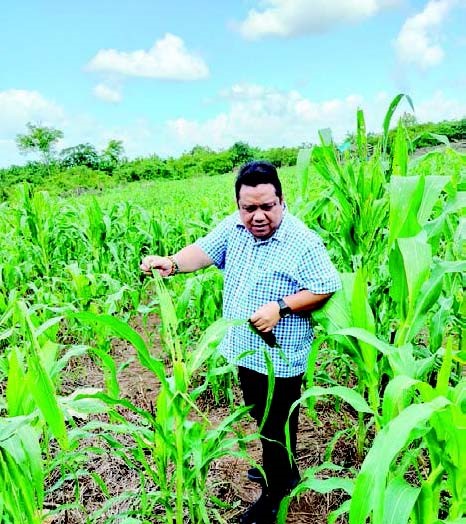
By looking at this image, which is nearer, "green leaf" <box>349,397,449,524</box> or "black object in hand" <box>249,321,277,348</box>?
"green leaf" <box>349,397,449,524</box>

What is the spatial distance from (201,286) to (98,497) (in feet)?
4.18

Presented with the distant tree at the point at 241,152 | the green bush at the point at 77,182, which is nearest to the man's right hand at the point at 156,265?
the green bush at the point at 77,182

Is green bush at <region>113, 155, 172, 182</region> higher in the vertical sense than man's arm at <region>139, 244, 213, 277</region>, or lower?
higher

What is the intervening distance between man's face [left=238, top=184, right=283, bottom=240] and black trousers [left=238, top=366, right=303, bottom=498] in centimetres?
57

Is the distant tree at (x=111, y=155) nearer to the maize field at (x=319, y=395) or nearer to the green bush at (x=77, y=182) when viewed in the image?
the green bush at (x=77, y=182)

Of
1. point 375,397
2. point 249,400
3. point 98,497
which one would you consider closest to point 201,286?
point 249,400

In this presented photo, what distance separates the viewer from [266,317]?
1.86m

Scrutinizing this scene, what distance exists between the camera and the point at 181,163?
3028 cm

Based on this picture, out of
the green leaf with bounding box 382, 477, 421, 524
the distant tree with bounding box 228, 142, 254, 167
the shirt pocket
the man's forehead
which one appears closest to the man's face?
the man's forehead

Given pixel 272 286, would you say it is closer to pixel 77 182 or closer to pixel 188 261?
pixel 188 261

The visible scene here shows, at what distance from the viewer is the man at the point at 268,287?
189cm

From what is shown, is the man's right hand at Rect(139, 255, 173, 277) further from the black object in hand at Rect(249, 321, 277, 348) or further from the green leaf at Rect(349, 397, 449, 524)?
the green leaf at Rect(349, 397, 449, 524)


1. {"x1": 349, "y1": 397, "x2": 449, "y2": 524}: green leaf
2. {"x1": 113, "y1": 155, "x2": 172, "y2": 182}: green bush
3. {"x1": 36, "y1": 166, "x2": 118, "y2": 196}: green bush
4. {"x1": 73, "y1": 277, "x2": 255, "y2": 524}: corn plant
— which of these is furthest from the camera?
{"x1": 113, "y1": 155, "x2": 172, "y2": 182}: green bush

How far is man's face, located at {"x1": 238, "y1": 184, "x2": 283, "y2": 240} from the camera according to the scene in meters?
1.89
